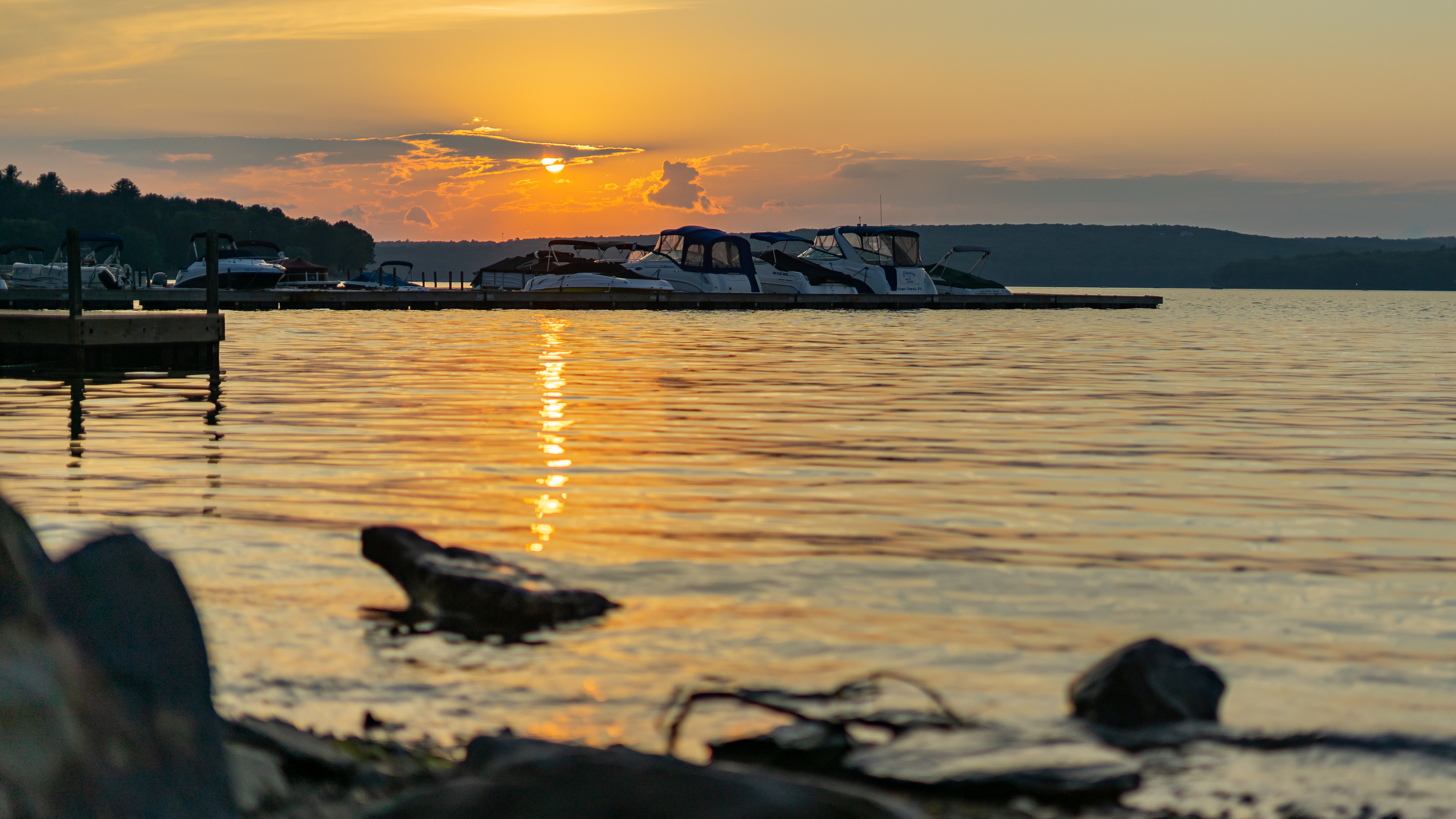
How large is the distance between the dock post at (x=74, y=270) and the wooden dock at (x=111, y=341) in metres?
0.23

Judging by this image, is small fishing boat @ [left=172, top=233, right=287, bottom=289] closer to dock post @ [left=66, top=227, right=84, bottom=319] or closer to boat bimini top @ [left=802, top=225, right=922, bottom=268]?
boat bimini top @ [left=802, top=225, right=922, bottom=268]

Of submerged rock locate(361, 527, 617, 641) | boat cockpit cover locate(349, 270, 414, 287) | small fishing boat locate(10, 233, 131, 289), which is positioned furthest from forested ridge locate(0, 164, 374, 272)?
submerged rock locate(361, 527, 617, 641)

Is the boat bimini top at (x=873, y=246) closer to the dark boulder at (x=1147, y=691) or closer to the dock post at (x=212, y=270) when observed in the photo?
the dock post at (x=212, y=270)

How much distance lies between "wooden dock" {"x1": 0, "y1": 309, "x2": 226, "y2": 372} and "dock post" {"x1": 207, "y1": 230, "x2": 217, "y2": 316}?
1108 millimetres

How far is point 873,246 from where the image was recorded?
64.1 m

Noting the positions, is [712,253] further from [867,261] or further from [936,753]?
[936,753]

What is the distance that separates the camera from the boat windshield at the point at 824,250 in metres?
63.4

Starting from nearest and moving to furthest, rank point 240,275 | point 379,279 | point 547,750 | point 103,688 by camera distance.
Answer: point 103,688, point 547,750, point 240,275, point 379,279

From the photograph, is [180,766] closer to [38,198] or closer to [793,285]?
[793,285]

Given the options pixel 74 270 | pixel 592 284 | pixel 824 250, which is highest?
pixel 824 250

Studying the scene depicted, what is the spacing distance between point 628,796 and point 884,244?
62.2 metres

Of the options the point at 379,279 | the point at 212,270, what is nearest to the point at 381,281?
the point at 379,279

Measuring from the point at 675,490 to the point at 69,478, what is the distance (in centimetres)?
507

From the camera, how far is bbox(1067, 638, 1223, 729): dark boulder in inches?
201
